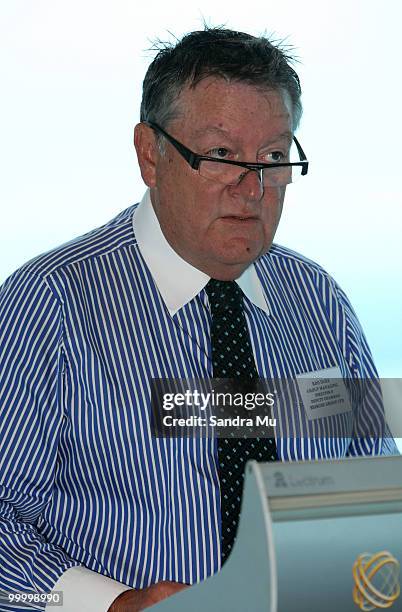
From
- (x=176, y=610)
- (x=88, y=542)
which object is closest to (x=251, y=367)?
(x=88, y=542)

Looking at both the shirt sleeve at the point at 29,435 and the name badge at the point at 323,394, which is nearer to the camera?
the shirt sleeve at the point at 29,435

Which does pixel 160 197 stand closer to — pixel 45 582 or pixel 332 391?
pixel 332 391

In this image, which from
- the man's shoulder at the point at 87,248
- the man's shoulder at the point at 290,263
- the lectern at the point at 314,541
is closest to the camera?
the lectern at the point at 314,541

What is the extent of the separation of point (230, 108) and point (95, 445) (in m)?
0.70

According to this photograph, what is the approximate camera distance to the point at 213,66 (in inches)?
73.4

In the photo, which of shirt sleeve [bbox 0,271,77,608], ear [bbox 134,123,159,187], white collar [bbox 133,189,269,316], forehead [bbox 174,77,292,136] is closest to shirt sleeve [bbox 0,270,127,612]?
shirt sleeve [bbox 0,271,77,608]

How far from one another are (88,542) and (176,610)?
0.80 m

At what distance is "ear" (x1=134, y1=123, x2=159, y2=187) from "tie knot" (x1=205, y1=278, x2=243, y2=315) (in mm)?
252

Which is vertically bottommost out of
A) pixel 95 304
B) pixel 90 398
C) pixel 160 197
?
pixel 90 398

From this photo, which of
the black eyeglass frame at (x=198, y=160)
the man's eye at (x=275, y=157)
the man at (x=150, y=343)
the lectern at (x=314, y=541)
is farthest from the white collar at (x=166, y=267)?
the lectern at (x=314, y=541)

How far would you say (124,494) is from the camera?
1.81 m

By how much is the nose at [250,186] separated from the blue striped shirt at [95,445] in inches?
12.0

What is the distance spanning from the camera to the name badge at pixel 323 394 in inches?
80.4

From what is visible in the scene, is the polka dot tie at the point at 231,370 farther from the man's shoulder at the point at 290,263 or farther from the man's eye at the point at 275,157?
the man's eye at the point at 275,157
